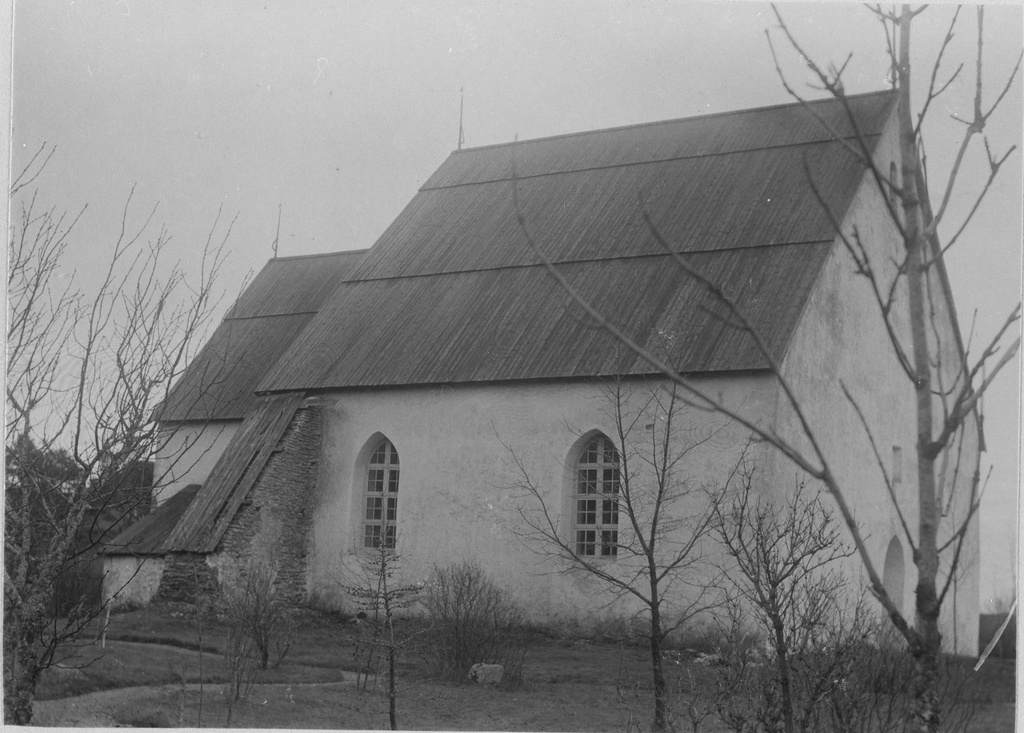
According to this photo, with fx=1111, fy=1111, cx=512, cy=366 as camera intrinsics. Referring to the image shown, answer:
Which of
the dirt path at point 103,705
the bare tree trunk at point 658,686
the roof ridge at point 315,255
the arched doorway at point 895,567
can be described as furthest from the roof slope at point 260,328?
the bare tree trunk at point 658,686

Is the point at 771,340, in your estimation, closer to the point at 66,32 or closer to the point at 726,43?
the point at 726,43

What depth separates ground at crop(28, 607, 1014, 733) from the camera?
36.4 feet

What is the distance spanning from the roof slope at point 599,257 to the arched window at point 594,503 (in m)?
1.44

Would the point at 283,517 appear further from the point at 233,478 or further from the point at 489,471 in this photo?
the point at 489,471

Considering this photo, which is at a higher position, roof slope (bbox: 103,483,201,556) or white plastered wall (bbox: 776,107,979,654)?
white plastered wall (bbox: 776,107,979,654)

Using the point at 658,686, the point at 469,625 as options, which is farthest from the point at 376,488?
the point at 658,686

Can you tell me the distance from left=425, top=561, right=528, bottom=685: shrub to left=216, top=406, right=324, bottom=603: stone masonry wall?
9.72 ft

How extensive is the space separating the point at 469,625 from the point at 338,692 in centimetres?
314

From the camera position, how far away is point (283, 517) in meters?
20.2

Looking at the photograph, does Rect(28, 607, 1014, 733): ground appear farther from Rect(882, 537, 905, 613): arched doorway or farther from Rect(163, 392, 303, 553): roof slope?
Rect(882, 537, 905, 613): arched doorway

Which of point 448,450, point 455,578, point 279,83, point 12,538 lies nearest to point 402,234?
point 448,450

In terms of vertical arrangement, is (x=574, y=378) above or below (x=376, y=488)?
above

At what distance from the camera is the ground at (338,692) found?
36.4 feet

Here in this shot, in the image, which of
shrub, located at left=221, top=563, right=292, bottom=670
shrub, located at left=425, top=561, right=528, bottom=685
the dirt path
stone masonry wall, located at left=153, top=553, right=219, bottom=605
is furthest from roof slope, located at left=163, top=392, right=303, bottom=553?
the dirt path
